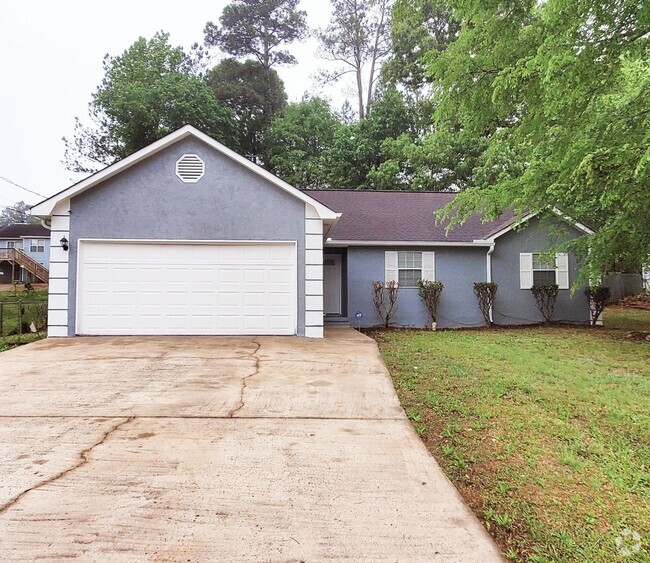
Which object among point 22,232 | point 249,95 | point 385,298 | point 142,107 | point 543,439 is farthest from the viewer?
point 22,232

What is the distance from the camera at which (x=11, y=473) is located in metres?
2.80

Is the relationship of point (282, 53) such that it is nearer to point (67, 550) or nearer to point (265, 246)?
point (265, 246)

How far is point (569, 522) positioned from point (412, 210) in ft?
38.7

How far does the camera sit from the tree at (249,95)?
28375mm

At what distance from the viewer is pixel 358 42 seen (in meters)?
26.6

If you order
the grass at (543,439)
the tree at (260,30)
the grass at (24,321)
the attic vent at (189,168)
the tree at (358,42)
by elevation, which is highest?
the tree at (260,30)

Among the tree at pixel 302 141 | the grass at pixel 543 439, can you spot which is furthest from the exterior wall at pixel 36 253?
the grass at pixel 543 439

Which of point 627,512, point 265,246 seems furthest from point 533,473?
point 265,246

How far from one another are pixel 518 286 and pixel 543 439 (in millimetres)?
9380

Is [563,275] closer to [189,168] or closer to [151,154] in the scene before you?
[189,168]

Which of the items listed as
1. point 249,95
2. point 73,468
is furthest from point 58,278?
point 249,95

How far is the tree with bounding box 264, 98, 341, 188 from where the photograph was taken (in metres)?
23.7

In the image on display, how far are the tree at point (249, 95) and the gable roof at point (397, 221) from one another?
52.8 ft

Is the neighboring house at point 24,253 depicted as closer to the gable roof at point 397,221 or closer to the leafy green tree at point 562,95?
the gable roof at point 397,221
